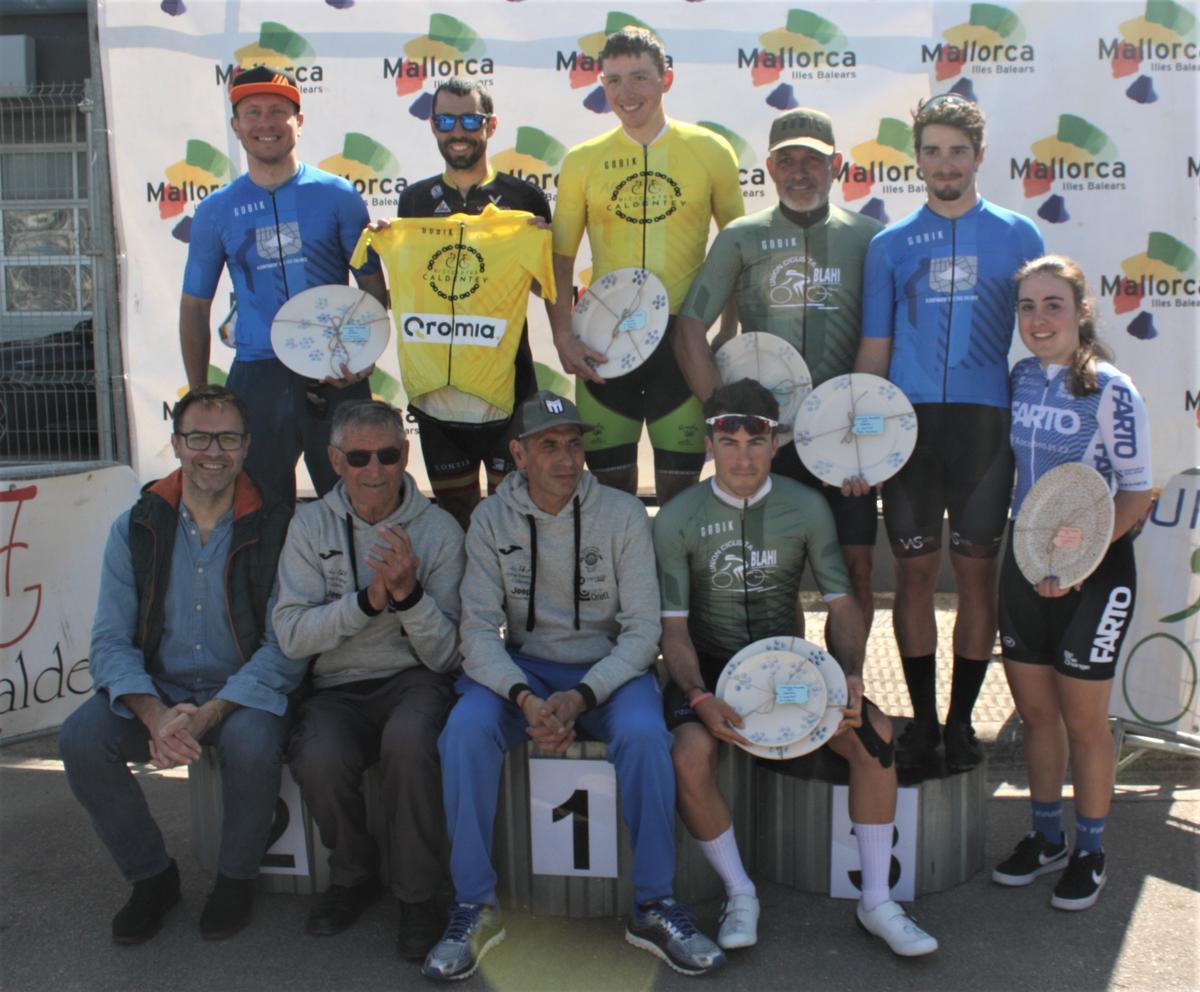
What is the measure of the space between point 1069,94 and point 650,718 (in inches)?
168

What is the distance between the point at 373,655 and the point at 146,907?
914 millimetres

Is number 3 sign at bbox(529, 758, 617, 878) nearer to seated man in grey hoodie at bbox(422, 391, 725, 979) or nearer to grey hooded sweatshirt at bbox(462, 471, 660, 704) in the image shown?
seated man in grey hoodie at bbox(422, 391, 725, 979)

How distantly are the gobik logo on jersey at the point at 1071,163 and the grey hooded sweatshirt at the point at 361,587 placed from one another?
385cm

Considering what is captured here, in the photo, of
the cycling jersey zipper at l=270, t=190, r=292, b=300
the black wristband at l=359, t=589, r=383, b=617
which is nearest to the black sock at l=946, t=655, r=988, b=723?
the black wristband at l=359, t=589, r=383, b=617

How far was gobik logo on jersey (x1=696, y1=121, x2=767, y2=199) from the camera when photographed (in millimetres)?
5781

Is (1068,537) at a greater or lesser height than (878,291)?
lesser

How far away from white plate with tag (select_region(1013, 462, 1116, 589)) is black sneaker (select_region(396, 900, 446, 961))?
1.88 metres

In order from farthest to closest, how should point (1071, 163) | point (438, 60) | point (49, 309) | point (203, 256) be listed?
→ point (49, 309) < point (438, 60) < point (1071, 163) < point (203, 256)

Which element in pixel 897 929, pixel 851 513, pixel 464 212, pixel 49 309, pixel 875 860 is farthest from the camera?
pixel 49 309

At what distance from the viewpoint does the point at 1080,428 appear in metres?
3.18

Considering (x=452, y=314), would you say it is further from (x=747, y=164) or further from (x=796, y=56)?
(x=796, y=56)

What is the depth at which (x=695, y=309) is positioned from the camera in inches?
149

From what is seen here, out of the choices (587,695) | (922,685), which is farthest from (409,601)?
(922,685)

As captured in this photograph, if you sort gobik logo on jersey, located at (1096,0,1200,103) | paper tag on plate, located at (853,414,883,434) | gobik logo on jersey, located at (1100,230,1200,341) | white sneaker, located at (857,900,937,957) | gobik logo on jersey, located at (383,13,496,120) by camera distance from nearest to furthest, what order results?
white sneaker, located at (857,900,937,957)
paper tag on plate, located at (853,414,883,434)
gobik logo on jersey, located at (1096,0,1200,103)
gobik logo on jersey, located at (1100,230,1200,341)
gobik logo on jersey, located at (383,13,496,120)
